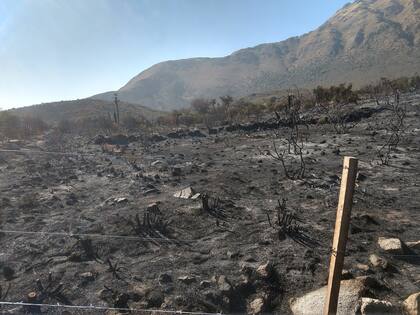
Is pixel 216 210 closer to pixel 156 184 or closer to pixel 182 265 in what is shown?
pixel 182 265

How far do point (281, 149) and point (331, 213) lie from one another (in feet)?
29.3

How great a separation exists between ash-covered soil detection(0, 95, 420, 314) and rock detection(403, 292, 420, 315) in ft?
1.18

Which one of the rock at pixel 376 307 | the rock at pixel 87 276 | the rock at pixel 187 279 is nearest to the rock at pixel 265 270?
the rock at pixel 187 279

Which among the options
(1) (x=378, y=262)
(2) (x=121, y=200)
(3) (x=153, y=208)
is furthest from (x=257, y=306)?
(2) (x=121, y=200)

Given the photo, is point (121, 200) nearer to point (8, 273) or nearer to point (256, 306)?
point (8, 273)

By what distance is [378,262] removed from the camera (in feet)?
21.7

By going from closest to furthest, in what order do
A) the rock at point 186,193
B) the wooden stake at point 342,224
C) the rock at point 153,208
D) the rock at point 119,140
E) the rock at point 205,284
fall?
1. the wooden stake at point 342,224
2. the rock at point 205,284
3. the rock at point 153,208
4. the rock at point 186,193
5. the rock at point 119,140

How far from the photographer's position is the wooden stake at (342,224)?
3805 mm

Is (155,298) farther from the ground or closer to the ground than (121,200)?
closer to the ground

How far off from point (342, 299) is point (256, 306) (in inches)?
45.7

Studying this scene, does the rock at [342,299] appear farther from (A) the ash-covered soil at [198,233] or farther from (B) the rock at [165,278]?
(B) the rock at [165,278]

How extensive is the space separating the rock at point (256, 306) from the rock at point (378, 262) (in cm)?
191

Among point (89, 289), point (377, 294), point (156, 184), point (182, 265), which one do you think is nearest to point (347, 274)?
point (377, 294)

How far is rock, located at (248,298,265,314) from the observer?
19.3 feet
